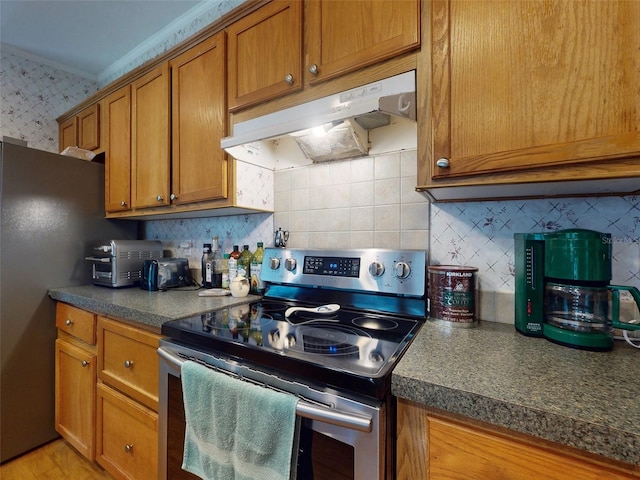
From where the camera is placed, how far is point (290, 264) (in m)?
1.35

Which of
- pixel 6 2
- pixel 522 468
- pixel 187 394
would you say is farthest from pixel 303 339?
pixel 6 2

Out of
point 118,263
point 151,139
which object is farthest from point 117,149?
point 118,263

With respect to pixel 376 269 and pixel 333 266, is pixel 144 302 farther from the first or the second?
pixel 376 269

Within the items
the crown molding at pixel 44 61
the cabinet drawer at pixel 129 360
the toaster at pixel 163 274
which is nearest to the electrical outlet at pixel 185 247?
the toaster at pixel 163 274

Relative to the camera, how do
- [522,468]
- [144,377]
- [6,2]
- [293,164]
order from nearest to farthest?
[522,468], [144,377], [293,164], [6,2]

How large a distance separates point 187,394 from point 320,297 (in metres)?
0.61

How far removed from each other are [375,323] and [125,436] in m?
1.16

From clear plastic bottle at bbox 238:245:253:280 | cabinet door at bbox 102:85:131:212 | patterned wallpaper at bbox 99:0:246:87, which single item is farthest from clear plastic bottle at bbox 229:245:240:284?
patterned wallpaper at bbox 99:0:246:87

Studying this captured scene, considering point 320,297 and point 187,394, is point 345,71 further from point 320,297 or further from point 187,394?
point 187,394

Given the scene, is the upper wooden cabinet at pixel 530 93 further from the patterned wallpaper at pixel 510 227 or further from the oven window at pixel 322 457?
the oven window at pixel 322 457

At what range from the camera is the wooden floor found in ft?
4.80

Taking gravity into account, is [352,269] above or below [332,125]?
below

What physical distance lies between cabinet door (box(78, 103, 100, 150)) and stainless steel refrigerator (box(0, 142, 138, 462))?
0.33m

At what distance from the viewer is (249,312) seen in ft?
3.88
